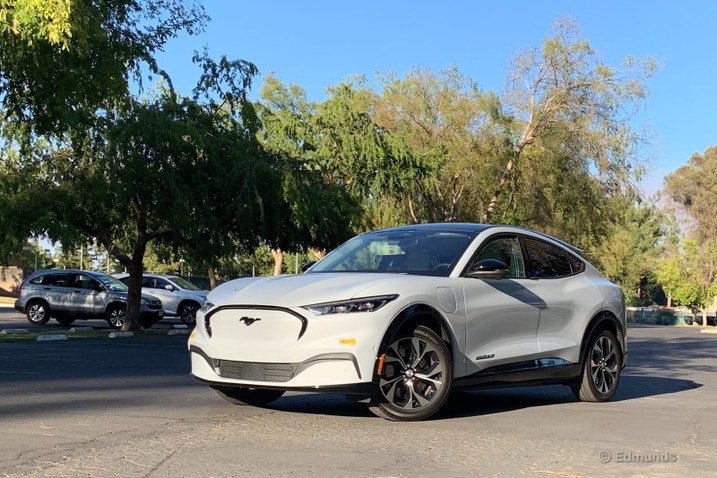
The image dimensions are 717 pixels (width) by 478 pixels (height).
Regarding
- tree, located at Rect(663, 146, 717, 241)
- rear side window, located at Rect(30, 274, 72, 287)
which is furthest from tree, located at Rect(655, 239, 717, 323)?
rear side window, located at Rect(30, 274, 72, 287)

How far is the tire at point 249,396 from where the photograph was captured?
7480 mm

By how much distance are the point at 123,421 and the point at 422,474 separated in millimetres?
2830

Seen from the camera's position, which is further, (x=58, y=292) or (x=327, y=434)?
(x=58, y=292)

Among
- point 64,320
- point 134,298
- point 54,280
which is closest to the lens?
point 134,298

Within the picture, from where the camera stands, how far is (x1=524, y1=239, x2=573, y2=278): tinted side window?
8.38 meters

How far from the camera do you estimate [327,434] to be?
6.29m

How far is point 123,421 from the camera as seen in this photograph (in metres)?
6.75

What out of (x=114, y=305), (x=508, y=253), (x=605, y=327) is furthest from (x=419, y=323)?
(x=114, y=305)

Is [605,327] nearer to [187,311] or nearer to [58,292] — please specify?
[58,292]

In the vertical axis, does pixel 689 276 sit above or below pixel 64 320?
above

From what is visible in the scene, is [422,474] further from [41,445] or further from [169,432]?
[41,445]

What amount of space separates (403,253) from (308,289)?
52.7 inches

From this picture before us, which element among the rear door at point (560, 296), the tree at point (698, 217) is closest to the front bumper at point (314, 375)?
the rear door at point (560, 296)

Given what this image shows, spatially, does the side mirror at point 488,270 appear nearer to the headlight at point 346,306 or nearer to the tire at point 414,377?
the tire at point 414,377
